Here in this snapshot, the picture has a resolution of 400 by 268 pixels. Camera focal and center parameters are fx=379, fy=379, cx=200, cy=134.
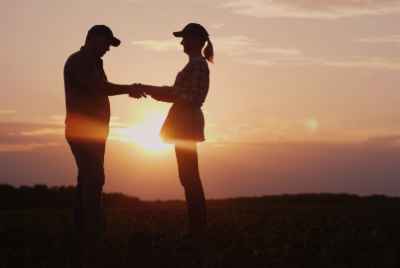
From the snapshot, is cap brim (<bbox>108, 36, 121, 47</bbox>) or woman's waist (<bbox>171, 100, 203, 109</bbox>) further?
cap brim (<bbox>108, 36, 121, 47</bbox>)

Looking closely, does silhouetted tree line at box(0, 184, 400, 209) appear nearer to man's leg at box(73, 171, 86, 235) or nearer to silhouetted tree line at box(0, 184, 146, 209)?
silhouetted tree line at box(0, 184, 146, 209)

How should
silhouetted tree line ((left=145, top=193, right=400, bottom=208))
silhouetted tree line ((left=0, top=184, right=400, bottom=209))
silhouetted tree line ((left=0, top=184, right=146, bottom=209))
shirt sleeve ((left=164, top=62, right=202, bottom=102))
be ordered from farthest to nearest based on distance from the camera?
silhouetted tree line ((left=0, top=184, right=146, bottom=209))
silhouetted tree line ((left=0, top=184, right=400, bottom=209))
silhouetted tree line ((left=145, top=193, right=400, bottom=208))
shirt sleeve ((left=164, top=62, right=202, bottom=102))

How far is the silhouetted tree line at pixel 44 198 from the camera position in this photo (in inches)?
623

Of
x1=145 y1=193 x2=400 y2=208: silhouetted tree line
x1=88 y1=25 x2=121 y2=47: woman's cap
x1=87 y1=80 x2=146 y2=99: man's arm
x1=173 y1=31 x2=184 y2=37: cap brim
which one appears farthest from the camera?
x1=145 y1=193 x2=400 y2=208: silhouetted tree line

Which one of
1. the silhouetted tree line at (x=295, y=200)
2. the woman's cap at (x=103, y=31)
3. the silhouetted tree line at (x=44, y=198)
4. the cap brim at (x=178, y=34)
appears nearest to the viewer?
the cap brim at (x=178, y=34)

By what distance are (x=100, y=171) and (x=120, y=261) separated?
1.79m

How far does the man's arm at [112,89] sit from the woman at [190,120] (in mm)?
634

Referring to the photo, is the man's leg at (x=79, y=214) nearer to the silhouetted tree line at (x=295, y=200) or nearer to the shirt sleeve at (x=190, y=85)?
the shirt sleeve at (x=190, y=85)

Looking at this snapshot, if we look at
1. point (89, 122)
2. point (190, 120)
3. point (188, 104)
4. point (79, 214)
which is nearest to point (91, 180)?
point (79, 214)

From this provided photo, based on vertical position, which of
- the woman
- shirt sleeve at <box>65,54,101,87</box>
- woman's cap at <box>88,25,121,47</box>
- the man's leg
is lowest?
the man's leg

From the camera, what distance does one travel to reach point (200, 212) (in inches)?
206

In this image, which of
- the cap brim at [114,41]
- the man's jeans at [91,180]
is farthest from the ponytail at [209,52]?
the man's jeans at [91,180]

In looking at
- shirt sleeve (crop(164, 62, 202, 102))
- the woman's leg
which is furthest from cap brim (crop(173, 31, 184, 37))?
the woman's leg

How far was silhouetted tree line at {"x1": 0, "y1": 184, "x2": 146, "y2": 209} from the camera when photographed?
15.8m
